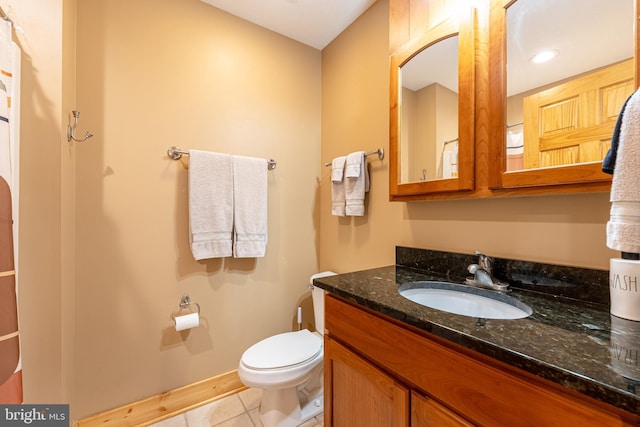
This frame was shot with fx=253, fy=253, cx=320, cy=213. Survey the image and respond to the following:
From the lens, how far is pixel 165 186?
149 centimetres

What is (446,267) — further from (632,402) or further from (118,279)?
(118,279)

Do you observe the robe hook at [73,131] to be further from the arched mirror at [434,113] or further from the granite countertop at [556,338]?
A: the arched mirror at [434,113]

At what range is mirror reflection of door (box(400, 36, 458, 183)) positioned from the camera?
3.60 ft

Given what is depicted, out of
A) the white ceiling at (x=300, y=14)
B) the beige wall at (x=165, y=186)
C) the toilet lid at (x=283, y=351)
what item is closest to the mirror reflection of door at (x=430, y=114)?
the white ceiling at (x=300, y=14)

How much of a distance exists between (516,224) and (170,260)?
1.75 m

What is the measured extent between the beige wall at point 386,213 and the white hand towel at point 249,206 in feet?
1.72

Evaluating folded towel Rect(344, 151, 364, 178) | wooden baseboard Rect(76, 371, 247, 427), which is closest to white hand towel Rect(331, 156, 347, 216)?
folded towel Rect(344, 151, 364, 178)

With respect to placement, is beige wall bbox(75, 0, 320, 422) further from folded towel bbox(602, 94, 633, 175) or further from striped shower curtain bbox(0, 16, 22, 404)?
folded towel bbox(602, 94, 633, 175)

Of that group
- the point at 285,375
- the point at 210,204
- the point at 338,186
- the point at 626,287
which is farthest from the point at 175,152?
the point at 626,287

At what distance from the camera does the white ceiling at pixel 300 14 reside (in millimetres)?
1589

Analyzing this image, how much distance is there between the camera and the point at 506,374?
0.54 meters

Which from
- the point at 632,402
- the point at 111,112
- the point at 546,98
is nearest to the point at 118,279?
the point at 111,112

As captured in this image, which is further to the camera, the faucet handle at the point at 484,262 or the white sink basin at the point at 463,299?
the faucet handle at the point at 484,262

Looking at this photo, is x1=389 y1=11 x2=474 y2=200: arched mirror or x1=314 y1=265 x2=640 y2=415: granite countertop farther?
x1=389 y1=11 x2=474 y2=200: arched mirror
